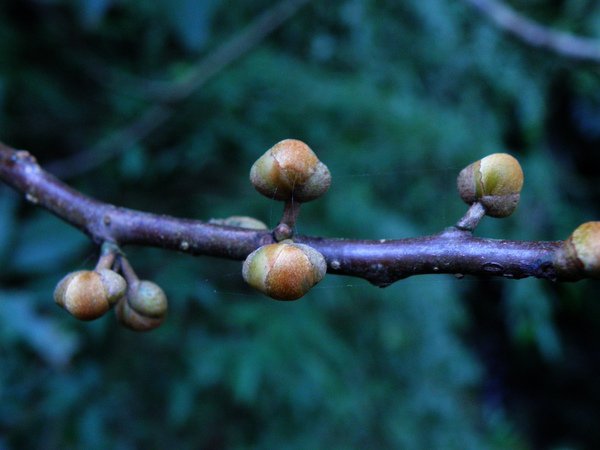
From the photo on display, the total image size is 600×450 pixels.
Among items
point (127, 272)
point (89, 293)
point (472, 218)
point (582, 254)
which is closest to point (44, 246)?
point (127, 272)

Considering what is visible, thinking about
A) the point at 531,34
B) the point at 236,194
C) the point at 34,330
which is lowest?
the point at 34,330

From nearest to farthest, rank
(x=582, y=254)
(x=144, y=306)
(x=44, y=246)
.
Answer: (x=582, y=254)
(x=144, y=306)
(x=44, y=246)

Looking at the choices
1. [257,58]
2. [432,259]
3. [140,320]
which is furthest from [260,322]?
[432,259]

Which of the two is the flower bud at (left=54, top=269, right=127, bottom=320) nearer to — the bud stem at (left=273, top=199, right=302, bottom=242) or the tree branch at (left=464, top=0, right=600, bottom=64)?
the bud stem at (left=273, top=199, right=302, bottom=242)

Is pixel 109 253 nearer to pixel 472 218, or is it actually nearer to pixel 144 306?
pixel 144 306

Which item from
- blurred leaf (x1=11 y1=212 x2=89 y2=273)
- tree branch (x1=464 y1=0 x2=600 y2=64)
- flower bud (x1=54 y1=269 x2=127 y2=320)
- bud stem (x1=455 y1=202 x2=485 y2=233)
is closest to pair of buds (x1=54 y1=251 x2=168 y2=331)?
flower bud (x1=54 y1=269 x2=127 y2=320)

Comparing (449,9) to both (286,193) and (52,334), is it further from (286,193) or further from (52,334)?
(286,193)
